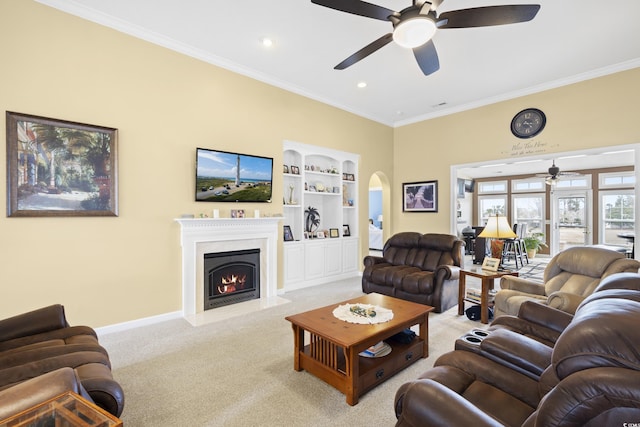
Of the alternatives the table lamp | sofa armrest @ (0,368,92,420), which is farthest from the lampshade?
sofa armrest @ (0,368,92,420)

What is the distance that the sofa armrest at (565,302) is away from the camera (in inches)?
93.3

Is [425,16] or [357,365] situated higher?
[425,16]

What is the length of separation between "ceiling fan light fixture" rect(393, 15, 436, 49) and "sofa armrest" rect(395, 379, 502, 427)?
8.02 ft

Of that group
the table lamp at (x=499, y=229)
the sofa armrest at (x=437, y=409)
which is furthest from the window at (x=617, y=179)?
the sofa armrest at (x=437, y=409)

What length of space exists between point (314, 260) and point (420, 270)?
1936mm

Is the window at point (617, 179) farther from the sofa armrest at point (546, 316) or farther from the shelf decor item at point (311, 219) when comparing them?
the sofa armrest at point (546, 316)

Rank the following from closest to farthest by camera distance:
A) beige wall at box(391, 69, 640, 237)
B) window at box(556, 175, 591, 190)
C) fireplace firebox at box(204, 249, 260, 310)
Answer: fireplace firebox at box(204, 249, 260, 310)
beige wall at box(391, 69, 640, 237)
window at box(556, 175, 591, 190)

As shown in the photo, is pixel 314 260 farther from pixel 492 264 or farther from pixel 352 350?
pixel 352 350

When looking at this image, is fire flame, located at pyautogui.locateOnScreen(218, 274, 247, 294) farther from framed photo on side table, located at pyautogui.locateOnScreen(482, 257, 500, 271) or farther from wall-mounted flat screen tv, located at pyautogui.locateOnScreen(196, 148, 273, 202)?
framed photo on side table, located at pyautogui.locateOnScreen(482, 257, 500, 271)

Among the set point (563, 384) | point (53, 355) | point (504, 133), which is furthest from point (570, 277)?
point (53, 355)

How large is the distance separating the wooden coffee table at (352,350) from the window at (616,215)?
9.42 metres

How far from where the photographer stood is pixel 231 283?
14.5ft

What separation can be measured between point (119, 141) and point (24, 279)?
166cm

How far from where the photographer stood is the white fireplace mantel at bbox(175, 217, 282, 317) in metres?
3.92
